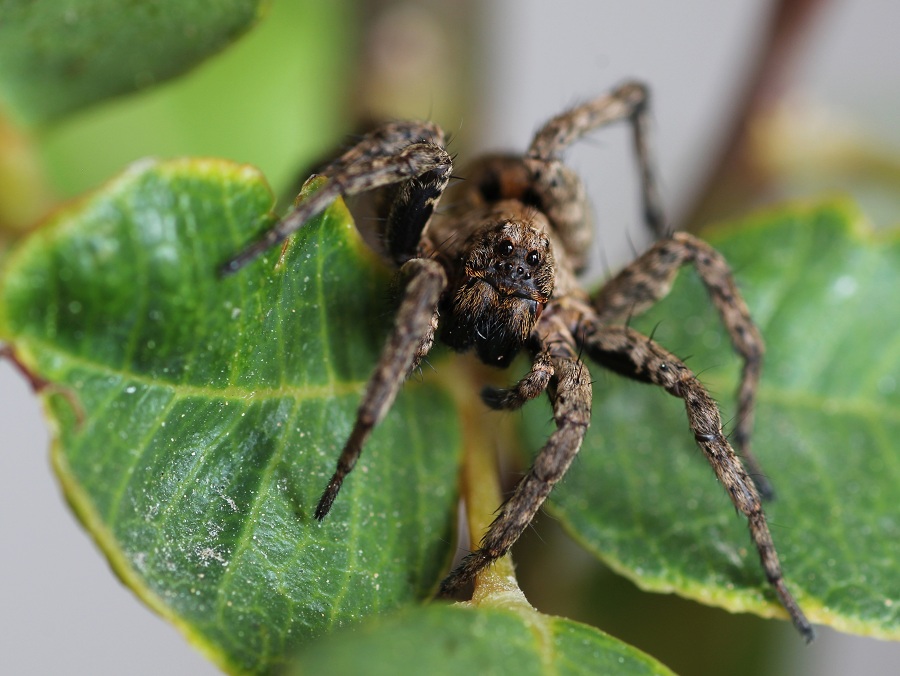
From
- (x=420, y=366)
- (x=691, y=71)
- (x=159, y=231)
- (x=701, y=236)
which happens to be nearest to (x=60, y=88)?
(x=159, y=231)

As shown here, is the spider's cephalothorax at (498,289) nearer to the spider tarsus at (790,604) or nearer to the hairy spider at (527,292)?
the hairy spider at (527,292)

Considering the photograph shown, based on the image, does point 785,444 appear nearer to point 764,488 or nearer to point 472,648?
point 764,488

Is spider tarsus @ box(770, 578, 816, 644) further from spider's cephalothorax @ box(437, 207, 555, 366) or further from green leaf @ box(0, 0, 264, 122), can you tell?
green leaf @ box(0, 0, 264, 122)

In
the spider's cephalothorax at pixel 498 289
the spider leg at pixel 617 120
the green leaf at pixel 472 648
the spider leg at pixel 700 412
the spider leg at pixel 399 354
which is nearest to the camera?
the green leaf at pixel 472 648

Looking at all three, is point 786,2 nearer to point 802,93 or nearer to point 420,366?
point 802,93

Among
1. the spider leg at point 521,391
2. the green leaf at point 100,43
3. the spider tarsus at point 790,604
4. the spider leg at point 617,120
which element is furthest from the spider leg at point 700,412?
the green leaf at point 100,43

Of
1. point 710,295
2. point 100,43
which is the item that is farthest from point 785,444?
point 100,43
